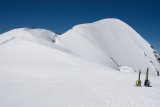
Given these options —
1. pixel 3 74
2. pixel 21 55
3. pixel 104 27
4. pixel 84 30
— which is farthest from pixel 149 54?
pixel 3 74

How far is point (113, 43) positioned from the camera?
347 feet

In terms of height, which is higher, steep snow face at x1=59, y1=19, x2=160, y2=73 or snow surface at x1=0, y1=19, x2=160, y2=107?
steep snow face at x1=59, y1=19, x2=160, y2=73

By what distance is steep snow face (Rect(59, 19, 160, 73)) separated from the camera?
8419cm

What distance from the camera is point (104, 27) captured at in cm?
11450

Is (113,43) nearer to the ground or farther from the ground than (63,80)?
farther from the ground

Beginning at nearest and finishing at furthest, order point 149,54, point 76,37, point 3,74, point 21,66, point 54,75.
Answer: point 3,74
point 54,75
point 21,66
point 76,37
point 149,54

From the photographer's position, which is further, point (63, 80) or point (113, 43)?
point (113, 43)

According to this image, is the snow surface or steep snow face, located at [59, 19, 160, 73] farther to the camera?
steep snow face, located at [59, 19, 160, 73]

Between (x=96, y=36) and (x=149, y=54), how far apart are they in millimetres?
28422

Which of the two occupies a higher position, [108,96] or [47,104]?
[108,96]

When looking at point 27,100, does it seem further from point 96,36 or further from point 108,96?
point 96,36

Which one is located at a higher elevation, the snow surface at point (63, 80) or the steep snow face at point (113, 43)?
the steep snow face at point (113, 43)

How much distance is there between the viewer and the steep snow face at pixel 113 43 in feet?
276

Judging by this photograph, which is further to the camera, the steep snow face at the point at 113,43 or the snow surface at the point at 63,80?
the steep snow face at the point at 113,43
